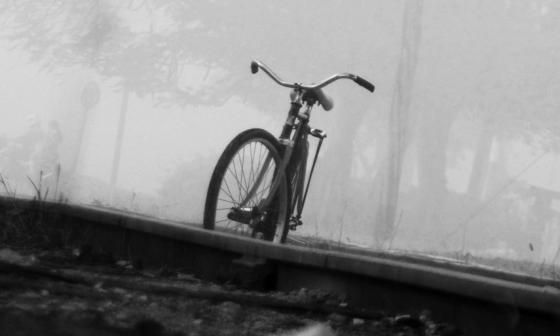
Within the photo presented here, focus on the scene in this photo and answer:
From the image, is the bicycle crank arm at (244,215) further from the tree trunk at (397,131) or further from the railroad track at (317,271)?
the tree trunk at (397,131)

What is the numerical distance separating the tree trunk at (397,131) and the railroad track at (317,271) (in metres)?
12.2

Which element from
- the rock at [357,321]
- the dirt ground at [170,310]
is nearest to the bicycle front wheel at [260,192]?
the dirt ground at [170,310]

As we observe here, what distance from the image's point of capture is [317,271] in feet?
10.6

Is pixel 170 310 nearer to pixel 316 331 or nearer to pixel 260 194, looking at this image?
pixel 316 331

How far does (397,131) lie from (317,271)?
13.3m

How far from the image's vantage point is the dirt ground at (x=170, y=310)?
92.9 inches

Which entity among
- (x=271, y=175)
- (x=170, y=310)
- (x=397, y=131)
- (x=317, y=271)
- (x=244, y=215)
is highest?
(x=397, y=131)

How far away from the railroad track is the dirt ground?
0.27 ft

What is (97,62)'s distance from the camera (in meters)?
22.2

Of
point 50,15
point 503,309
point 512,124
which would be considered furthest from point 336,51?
point 503,309

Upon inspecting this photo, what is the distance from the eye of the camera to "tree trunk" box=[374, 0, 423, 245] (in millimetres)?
16125

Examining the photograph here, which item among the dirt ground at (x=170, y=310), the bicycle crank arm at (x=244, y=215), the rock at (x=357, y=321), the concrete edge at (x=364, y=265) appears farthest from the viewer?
the bicycle crank arm at (x=244, y=215)

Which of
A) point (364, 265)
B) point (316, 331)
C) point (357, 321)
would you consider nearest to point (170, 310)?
point (316, 331)

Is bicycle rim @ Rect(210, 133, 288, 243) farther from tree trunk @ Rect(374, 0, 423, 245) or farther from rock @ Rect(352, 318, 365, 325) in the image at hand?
tree trunk @ Rect(374, 0, 423, 245)
